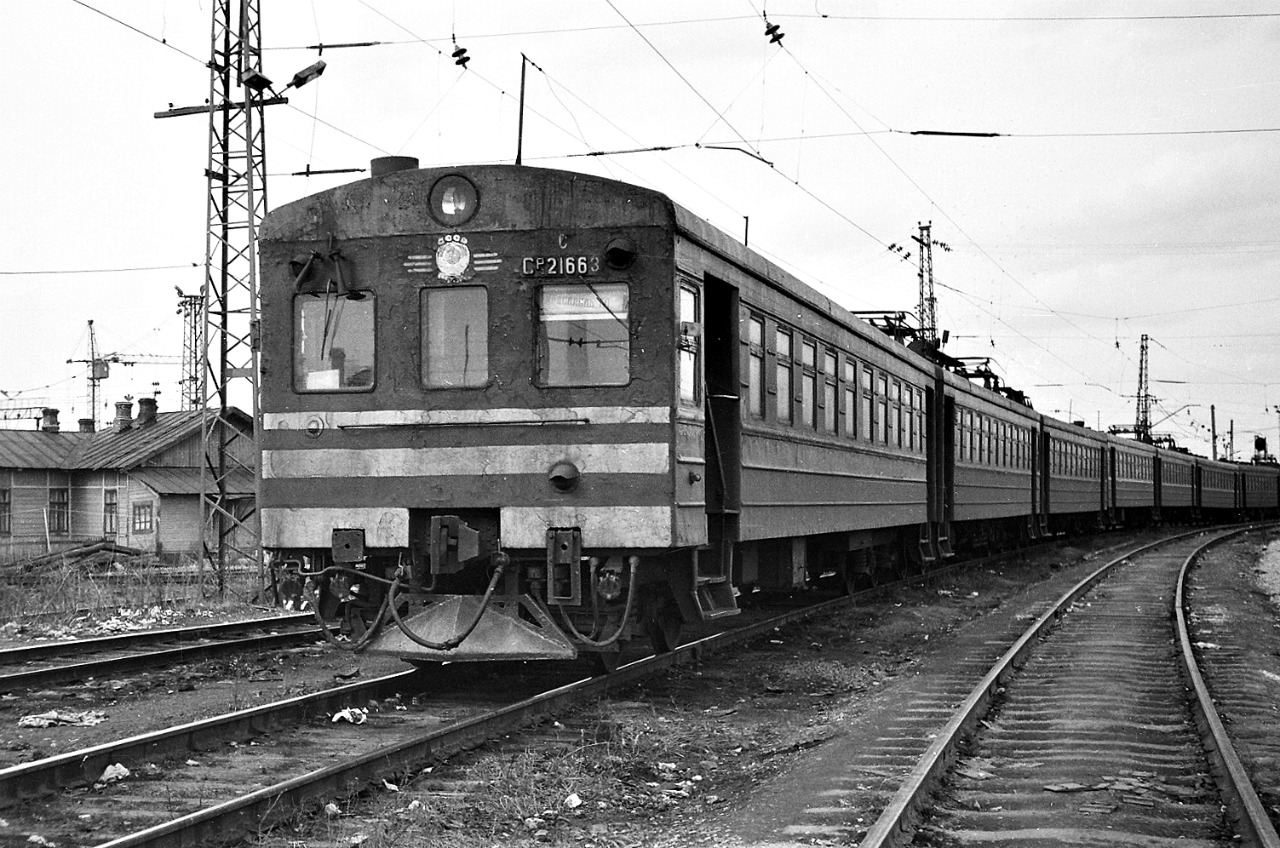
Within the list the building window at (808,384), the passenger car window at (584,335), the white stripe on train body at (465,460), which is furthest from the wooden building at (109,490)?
the passenger car window at (584,335)

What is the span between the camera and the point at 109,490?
38.8m

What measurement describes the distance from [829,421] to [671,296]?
519 centimetres

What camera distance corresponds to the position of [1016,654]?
11758 millimetres

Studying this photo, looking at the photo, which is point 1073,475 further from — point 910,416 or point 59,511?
point 59,511

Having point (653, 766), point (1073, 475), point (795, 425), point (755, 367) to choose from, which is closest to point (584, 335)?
point (755, 367)

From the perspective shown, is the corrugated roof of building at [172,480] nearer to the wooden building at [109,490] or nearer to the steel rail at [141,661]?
the wooden building at [109,490]

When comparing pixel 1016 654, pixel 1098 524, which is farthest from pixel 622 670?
pixel 1098 524

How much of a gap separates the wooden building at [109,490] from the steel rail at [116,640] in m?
21.6

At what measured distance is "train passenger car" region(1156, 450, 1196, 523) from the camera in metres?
50.6

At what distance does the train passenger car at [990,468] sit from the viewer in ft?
71.7

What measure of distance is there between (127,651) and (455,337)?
5236 millimetres

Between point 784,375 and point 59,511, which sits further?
point 59,511

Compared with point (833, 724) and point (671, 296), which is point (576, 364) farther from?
point (833, 724)

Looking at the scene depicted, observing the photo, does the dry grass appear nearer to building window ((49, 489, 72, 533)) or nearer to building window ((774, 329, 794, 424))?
building window ((774, 329, 794, 424))
